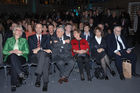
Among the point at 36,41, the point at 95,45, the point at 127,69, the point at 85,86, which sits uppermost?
the point at 36,41

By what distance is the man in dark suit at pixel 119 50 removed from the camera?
4.32 metres

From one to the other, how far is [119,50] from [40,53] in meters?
2.20

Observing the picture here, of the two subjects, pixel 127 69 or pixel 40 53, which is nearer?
pixel 40 53

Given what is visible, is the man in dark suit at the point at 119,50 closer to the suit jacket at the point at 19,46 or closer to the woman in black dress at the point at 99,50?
the woman in black dress at the point at 99,50

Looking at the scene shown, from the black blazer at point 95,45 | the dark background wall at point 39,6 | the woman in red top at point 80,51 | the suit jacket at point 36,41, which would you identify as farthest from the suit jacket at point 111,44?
the dark background wall at point 39,6

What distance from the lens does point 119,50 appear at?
4.50 meters

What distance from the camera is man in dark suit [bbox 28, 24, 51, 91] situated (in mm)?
3795

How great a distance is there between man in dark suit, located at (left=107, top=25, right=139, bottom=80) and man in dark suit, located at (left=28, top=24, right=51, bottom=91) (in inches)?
70.2

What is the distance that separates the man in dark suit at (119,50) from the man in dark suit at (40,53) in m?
1.78

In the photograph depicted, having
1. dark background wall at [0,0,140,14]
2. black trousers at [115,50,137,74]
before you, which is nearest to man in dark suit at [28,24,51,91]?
black trousers at [115,50,137,74]

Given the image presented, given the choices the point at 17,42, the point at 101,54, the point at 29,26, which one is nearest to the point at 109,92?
the point at 101,54

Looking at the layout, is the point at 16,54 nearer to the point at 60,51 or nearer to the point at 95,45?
the point at 60,51

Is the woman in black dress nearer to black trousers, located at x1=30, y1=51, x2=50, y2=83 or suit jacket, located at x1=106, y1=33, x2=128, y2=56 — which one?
suit jacket, located at x1=106, y1=33, x2=128, y2=56

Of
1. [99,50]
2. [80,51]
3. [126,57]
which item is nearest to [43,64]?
[80,51]
